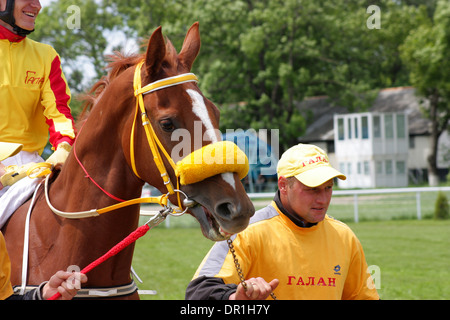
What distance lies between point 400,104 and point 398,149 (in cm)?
443

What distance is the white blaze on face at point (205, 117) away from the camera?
239cm

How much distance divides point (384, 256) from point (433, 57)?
2266 centimetres

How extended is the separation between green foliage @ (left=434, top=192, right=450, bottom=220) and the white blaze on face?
45.0ft

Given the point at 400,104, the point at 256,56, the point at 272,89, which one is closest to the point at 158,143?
the point at 256,56

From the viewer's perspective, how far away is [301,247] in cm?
292

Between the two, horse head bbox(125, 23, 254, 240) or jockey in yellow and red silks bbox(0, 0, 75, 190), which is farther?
jockey in yellow and red silks bbox(0, 0, 75, 190)

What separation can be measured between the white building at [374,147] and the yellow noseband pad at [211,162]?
33139 mm

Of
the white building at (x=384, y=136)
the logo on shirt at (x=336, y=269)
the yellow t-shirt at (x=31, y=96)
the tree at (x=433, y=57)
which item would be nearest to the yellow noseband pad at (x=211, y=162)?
the logo on shirt at (x=336, y=269)

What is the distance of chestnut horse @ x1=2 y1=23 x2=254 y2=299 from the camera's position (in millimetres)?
2543

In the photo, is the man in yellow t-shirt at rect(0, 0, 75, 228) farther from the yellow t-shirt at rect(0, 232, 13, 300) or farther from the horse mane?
the yellow t-shirt at rect(0, 232, 13, 300)

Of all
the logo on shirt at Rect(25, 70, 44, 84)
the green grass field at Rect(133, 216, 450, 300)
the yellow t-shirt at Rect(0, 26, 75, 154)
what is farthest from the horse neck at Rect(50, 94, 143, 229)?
the green grass field at Rect(133, 216, 450, 300)

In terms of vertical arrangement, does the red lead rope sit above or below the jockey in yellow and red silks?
below

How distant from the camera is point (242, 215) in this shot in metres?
2.29

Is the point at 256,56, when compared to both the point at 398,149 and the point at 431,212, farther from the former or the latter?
the point at 431,212
